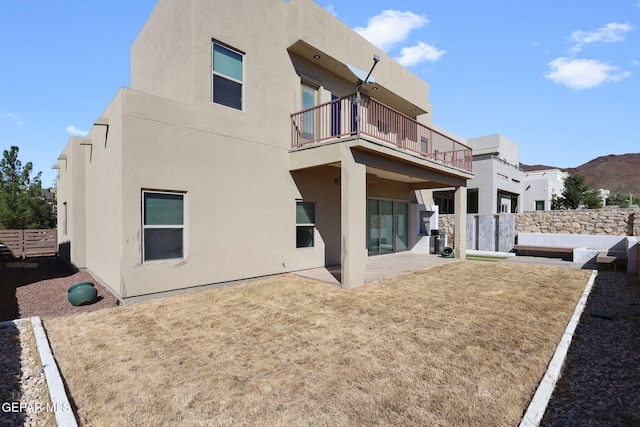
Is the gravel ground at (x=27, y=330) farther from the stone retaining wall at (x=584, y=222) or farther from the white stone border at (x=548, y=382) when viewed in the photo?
the stone retaining wall at (x=584, y=222)

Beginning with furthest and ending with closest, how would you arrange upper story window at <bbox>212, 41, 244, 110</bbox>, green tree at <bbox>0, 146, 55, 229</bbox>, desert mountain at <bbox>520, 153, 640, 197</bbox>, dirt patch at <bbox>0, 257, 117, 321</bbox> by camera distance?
desert mountain at <bbox>520, 153, 640, 197</bbox>, green tree at <bbox>0, 146, 55, 229</bbox>, upper story window at <bbox>212, 41, 244, 110</bbox>, dirt patch at <bbox>0, 257, 117, 321</bbox>

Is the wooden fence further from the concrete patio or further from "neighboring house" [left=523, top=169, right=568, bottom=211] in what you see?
"neighboring house" [left=523, top=169, right=568, bottom=211]

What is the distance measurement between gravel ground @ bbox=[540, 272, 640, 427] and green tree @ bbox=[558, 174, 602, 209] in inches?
1251

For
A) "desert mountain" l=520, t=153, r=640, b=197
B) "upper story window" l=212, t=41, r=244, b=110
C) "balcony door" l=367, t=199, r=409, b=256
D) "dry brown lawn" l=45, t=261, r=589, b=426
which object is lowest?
"dry brown lawn" l=45, t=261, r=589, b=426

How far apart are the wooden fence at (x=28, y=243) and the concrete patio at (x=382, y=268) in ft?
42.8

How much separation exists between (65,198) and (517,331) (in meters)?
15.8

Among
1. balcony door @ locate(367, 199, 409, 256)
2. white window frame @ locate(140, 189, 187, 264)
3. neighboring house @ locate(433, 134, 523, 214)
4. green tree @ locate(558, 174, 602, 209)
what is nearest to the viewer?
white window frame @ locate(140, 189, 187, 264)

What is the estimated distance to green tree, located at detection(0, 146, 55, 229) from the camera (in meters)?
15.7

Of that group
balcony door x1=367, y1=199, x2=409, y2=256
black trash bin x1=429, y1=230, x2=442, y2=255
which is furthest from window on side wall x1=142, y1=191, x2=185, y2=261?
black trash bin x1=429, y1=230, x2=442, y2=255

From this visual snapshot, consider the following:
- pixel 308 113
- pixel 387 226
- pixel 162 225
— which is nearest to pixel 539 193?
pixel 387 226

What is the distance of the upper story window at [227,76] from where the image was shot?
7707 millimetres

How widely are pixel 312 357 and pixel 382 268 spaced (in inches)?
268

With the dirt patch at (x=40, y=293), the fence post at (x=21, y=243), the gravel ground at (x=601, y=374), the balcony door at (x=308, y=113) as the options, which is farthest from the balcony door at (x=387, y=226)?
the fence post at (x=21, y=243)

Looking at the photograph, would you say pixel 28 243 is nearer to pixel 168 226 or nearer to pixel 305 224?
pixel 168 226
